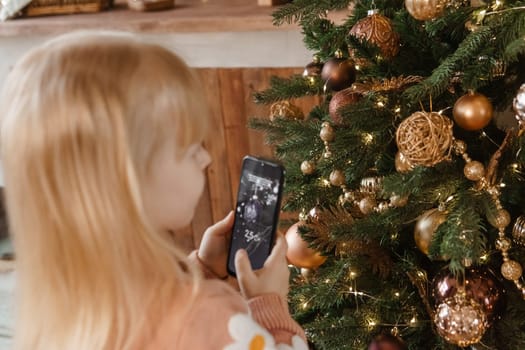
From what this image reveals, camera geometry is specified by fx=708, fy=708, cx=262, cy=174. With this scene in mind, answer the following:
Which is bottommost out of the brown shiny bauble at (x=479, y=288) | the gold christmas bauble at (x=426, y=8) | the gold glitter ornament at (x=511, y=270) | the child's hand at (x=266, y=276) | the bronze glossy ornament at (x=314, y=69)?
the brown shiny bauble at (x=479, y=288)

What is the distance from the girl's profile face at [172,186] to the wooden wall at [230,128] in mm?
968

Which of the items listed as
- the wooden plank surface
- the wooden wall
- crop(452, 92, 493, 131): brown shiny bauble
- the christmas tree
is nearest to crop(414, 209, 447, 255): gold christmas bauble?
the christmas tree

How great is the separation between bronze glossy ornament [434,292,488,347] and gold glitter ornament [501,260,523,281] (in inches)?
2.2

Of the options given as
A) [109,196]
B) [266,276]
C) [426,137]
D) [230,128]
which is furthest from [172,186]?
[230,128]

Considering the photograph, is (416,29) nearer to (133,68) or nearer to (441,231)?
(441,231)

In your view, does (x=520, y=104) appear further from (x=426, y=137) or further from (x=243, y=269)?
(x=243, y=269)

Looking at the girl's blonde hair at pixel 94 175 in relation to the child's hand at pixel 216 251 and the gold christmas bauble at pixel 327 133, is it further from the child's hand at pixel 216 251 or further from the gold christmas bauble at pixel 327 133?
the gold christmas bauble at pixel 327 133

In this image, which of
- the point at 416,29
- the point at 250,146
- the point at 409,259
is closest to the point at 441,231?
the point at 409,259

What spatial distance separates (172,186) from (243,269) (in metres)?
0.15

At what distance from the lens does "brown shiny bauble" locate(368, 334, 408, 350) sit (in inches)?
40.9

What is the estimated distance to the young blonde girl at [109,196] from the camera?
27.3 inches

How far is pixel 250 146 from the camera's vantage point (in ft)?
6.30

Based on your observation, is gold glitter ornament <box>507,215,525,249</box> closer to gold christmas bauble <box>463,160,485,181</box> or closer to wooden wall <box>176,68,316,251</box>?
gold christmas bauble <box>463,160,485,181</box>

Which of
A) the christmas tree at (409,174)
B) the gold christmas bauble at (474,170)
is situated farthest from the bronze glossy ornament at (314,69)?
the gold christmas bauble at (474,170)
